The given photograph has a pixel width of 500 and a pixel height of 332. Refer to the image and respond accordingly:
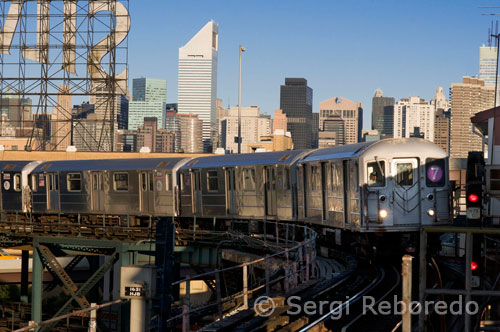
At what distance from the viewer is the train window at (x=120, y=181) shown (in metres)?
33.6

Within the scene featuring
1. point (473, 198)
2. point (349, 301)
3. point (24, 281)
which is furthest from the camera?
point (24, 281)

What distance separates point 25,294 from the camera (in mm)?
39812

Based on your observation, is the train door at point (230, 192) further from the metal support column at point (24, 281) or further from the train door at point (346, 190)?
the metal support column at point (24, 281)

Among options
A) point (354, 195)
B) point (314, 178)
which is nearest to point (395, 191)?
point (354, 195)

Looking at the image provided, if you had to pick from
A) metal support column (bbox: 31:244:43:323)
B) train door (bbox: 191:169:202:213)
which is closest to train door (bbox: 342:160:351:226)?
train door (bbox: 191:169:202:213)

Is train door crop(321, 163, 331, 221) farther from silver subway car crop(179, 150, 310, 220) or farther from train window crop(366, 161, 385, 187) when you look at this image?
train window crop(366, 161, 385, 187)

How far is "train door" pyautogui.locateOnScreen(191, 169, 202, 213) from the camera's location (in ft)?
101

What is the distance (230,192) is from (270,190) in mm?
2394

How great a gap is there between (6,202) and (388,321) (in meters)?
29.0

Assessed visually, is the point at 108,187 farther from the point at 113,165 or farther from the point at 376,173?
the point at 376,173

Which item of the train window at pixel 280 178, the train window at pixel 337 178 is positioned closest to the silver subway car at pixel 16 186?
the train window at pixel 280 178

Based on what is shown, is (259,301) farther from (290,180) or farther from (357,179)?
(290,180)

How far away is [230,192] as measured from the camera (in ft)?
96.6

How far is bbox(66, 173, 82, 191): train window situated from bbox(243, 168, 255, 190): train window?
10.1 metres
